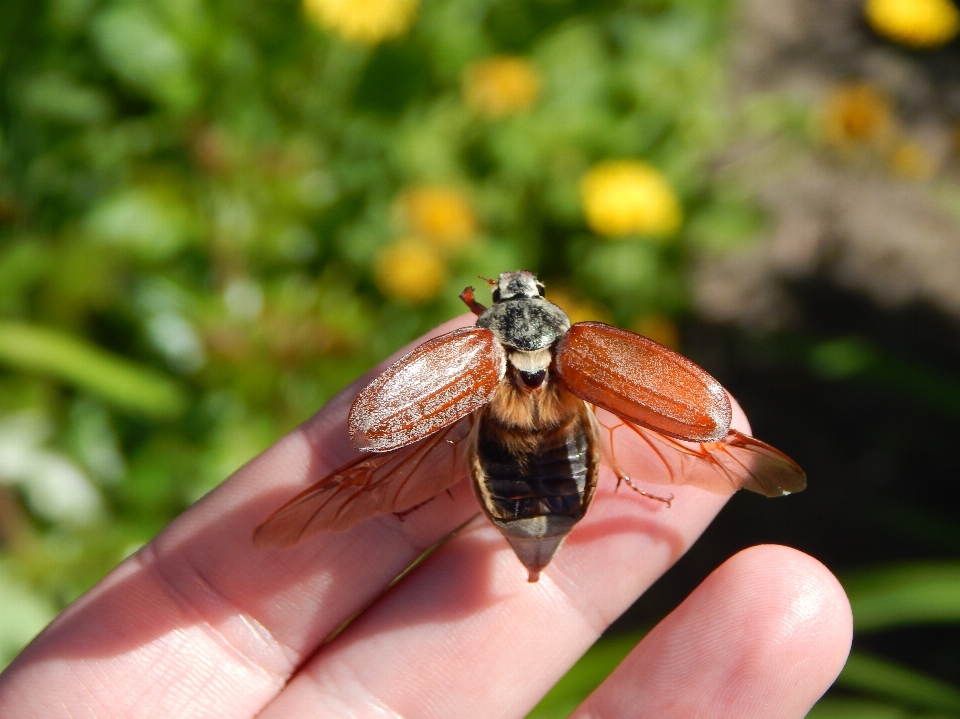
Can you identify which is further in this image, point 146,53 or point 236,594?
point 146,53

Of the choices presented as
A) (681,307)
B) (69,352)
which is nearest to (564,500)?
(69,352)

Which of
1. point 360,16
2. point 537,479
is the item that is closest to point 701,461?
point 537,479

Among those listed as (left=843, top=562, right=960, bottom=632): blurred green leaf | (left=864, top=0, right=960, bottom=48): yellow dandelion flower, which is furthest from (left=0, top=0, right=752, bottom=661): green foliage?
(left=843, top=562, right=960, bottom=632): blurred green leaf

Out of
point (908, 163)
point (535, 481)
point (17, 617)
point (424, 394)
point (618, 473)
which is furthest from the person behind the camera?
point (908, 163)

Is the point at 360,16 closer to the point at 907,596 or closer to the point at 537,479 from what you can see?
the point at 537,479

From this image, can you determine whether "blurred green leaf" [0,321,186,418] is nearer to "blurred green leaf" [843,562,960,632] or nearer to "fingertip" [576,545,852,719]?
"fingertip" [576,545,852,719]
